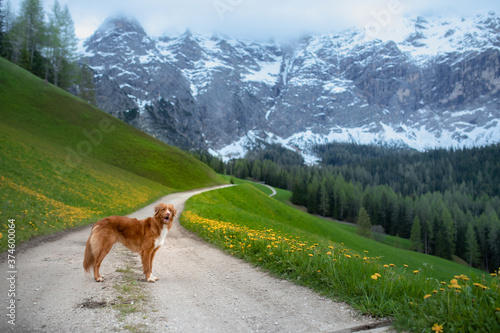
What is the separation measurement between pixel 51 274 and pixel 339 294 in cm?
803

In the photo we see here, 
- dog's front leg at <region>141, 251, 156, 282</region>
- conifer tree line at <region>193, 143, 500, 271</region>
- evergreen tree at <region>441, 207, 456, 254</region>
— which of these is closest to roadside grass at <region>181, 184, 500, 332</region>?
dog's front leg at <region>141, 251, 156, 282</region>

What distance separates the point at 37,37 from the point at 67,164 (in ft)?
199

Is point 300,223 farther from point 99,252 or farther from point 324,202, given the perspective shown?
point 324,202

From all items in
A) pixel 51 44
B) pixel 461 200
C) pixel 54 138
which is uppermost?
pixel 51 44

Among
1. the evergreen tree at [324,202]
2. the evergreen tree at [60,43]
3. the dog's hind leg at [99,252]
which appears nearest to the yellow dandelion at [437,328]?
the dog's hind leg at [99,252]

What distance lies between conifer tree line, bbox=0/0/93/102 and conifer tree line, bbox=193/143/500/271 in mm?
92458

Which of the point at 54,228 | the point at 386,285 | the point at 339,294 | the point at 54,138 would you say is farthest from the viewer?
the point at 54,138

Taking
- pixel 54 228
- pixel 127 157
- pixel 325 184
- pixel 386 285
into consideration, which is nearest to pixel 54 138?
pixel 127 157

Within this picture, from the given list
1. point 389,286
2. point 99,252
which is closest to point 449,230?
point 389,286

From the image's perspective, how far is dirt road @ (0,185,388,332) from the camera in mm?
5004

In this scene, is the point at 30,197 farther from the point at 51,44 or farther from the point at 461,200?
the point at 461,200

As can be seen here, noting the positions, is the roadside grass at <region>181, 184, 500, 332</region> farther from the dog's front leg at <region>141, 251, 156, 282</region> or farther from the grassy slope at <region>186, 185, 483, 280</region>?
the grassy slope at <region>186, 185, 483, 280</region>

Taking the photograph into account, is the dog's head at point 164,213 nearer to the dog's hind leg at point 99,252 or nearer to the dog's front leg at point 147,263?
the dog's front leg at point 147,263

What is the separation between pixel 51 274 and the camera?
782 cm
